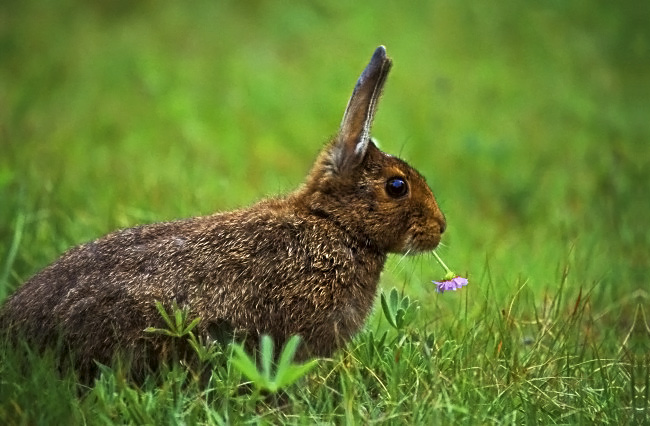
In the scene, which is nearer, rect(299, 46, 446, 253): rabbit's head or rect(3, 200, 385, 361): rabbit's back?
rect(3, 200, 385, 361): rabbit's back

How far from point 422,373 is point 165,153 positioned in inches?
228

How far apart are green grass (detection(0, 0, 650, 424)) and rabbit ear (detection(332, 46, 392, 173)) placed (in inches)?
31.2

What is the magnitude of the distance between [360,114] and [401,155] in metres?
4.68

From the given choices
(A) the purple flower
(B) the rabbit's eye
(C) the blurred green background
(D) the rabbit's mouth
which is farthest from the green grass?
(B) the rabbit's eye

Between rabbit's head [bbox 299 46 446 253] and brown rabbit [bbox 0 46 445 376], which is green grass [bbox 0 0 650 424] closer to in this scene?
brown rabbit [bbox 0 46 445 376]

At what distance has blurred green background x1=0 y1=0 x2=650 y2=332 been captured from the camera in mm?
7000

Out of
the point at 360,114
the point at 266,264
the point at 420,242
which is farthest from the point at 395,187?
the point at 266,264

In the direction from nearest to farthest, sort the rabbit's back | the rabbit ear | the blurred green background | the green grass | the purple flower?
the green grass < the rabbit's back < the purple flower < the rabbit ear < the blurred green background

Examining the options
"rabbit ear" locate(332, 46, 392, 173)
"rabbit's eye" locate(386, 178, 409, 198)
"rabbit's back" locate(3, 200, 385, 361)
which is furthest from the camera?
"rabbit's eye" locate(386, 178, 409, 198)

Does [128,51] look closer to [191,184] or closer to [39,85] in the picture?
[39,85]

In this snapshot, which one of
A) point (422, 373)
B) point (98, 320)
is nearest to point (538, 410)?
point (422, 373)

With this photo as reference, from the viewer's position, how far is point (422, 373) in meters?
4.23

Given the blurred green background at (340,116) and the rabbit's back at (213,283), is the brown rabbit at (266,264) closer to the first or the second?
the rabbit's back at (213,283)

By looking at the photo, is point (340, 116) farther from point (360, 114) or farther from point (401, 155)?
point (360, 114)
